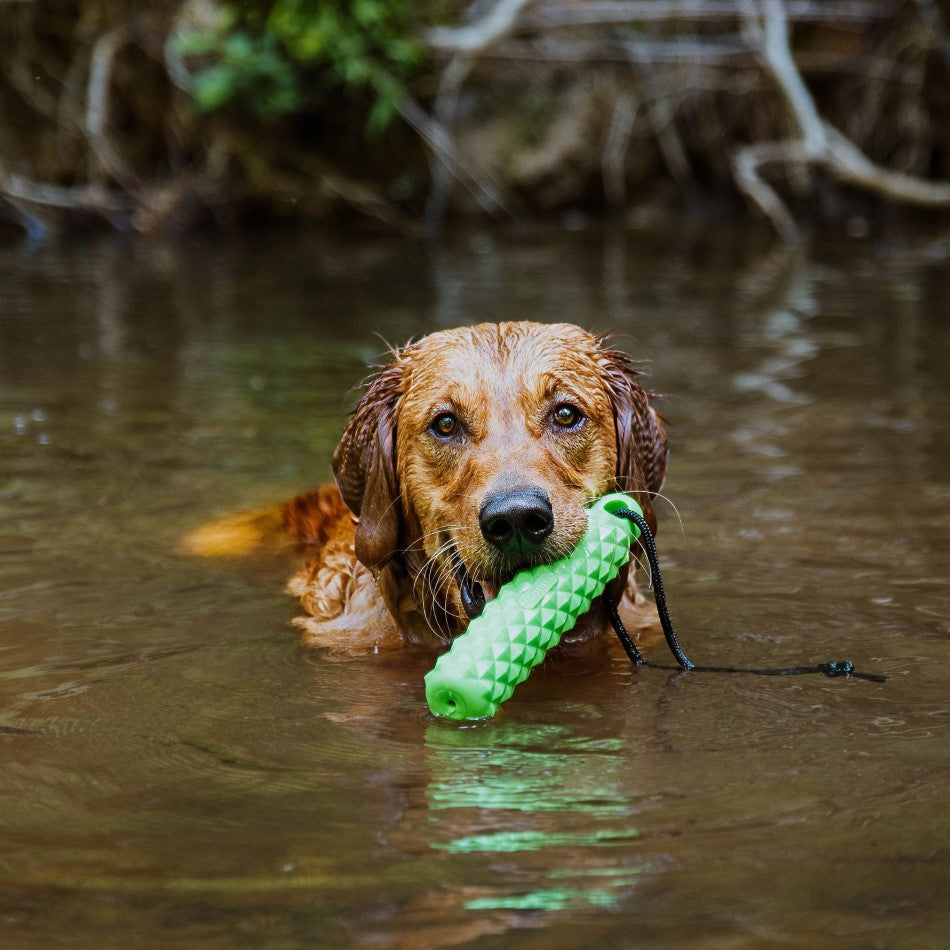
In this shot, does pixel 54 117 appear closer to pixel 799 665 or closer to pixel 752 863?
pixel 799 665

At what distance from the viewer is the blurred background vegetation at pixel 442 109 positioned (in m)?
16.2

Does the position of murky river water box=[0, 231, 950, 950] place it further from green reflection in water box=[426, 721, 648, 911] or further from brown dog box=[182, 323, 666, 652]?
brown dog box=[182, 323, 666, 652]

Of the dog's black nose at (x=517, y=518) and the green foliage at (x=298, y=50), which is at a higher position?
the green foliage at (x=298, y=50)

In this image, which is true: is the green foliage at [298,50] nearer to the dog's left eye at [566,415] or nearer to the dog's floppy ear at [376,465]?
the dog's floppy ear at [376,465]

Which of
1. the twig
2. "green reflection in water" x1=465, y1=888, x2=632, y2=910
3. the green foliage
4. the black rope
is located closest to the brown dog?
the black rope

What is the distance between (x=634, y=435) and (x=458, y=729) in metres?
1.34

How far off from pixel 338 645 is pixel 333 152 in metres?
13.9

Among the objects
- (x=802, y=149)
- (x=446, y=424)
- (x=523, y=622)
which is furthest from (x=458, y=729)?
(x=802, y=149)

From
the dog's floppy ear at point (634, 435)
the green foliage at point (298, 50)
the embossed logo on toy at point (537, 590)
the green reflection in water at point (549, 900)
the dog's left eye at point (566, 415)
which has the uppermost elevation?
the green foliage at point (298, 50)

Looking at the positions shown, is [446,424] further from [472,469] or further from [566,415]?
[566,415]

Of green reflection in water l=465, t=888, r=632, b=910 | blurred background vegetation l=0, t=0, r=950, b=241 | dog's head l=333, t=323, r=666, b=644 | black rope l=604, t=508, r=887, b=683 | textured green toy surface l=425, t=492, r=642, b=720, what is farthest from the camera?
blurred background vegetation l=0, t=0, r=950, b=241

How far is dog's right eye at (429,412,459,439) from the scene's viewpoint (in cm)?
457

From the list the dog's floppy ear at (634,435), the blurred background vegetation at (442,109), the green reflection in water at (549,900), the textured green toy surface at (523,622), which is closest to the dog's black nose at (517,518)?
the textured green toy surface at (523,622)

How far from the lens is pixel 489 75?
715 inches
